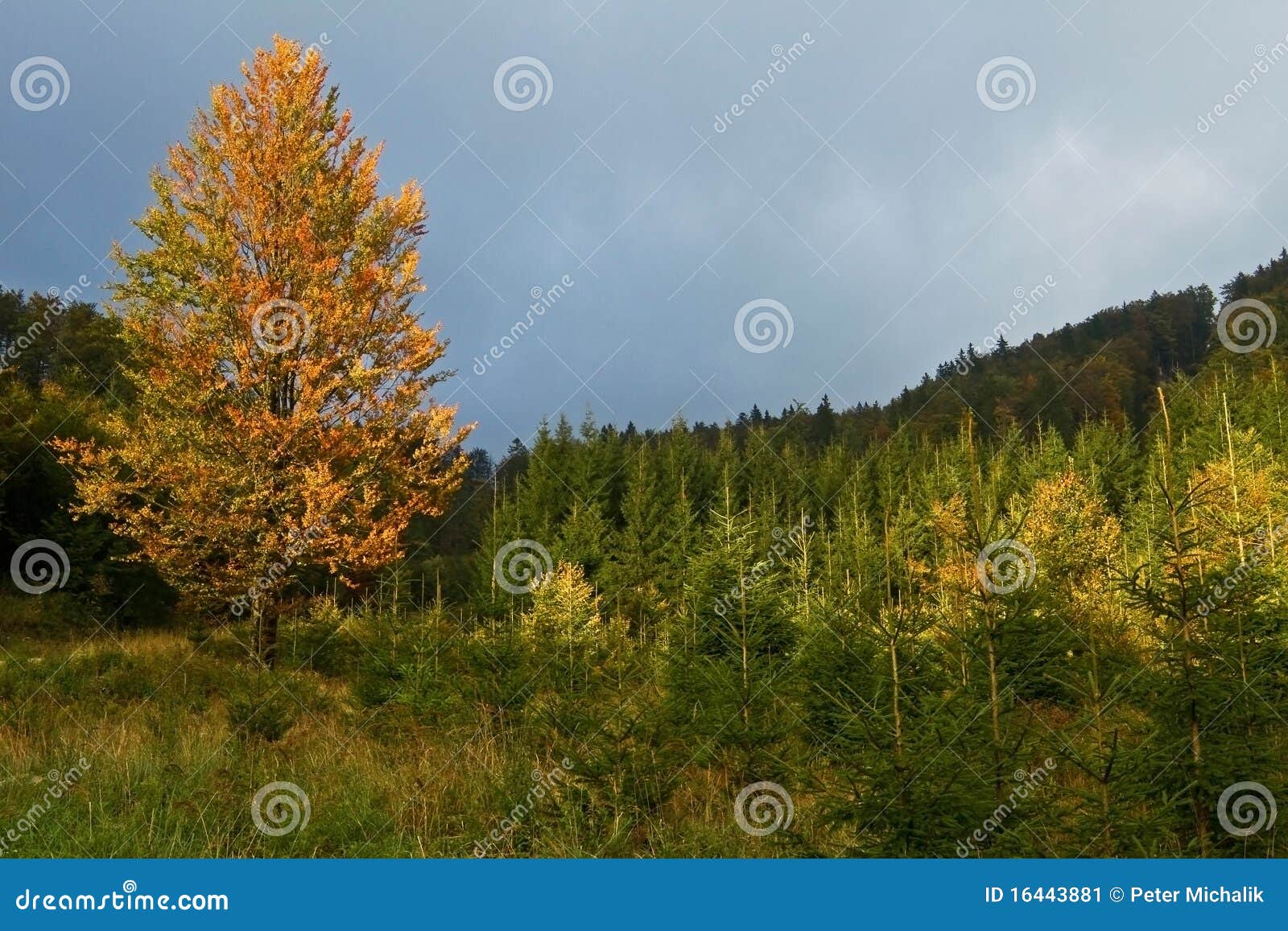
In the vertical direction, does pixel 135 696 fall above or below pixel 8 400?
below

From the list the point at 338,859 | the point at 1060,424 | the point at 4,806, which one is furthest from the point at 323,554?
the point at 1060,424

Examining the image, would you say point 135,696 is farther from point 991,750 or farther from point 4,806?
point 991,750

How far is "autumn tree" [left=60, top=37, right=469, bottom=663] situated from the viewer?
12.3 metres

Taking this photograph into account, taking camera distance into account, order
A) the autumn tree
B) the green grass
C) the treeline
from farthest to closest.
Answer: the autumn tree < the green grass < the treeline

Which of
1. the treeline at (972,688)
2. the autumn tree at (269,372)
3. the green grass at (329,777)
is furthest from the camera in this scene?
the autumn tree at (269,372)

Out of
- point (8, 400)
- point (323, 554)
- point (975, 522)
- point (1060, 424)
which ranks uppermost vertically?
point (1060, 424)

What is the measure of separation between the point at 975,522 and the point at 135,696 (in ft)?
38.9

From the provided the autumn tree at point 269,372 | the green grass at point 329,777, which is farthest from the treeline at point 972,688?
the autumn tree at point 269,372

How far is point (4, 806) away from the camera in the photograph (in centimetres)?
576

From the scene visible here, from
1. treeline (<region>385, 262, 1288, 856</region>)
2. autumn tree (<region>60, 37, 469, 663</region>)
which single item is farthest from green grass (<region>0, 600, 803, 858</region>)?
autumn tree (<region>60, 37, 469, 663</region>)

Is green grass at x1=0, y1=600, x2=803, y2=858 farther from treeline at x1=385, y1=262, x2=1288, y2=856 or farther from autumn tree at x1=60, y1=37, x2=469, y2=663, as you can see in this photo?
autumn tree at x1=60, y1=37, x2=469, y2=663

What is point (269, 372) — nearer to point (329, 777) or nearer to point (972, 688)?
point (329, 777)

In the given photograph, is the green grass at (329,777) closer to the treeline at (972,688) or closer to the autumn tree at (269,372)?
the treeline at (972,688)

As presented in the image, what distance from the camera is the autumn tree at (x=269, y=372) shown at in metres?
→ 12.3
